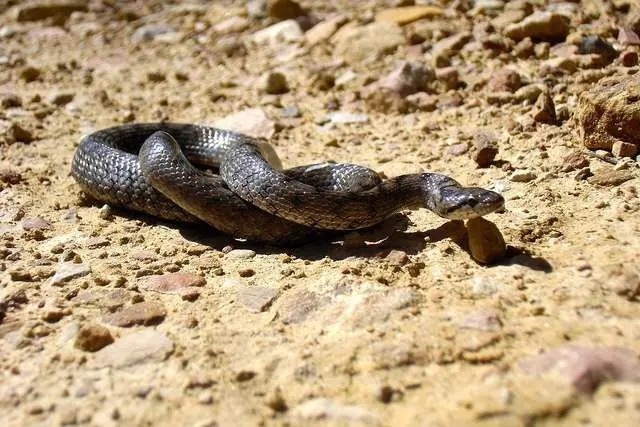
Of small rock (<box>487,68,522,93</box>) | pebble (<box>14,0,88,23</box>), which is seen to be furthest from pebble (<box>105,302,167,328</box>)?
pebble (<box>14,0,88,23</box>)

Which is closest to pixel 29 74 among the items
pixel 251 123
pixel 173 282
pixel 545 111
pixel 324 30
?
pixel 251 123

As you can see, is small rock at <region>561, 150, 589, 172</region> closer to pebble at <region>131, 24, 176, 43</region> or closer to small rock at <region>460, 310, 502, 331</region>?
small rock at <region>460, 310, 502, 331</region>

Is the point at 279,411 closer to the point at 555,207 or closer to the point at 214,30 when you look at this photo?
the point at 555,207

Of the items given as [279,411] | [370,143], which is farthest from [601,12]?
[279,411]

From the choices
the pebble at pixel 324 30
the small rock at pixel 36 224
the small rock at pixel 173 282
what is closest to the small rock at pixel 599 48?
the pebble at pixel 324 30

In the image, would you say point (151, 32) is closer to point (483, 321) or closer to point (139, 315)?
point (139, 315)

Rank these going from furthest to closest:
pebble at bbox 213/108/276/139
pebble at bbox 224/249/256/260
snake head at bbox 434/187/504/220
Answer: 1. pebble at bbox 213/108/276/139
2. pebble at bbox 224/249/256/260
3. snake head at bbox 434/187/504/220

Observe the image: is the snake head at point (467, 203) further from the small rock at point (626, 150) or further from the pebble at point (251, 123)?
the pebble at point (251, 123)

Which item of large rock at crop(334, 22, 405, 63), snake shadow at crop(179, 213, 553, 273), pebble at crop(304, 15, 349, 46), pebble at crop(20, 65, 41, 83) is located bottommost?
snake shadow at crop(179, 213, 553, 273)
